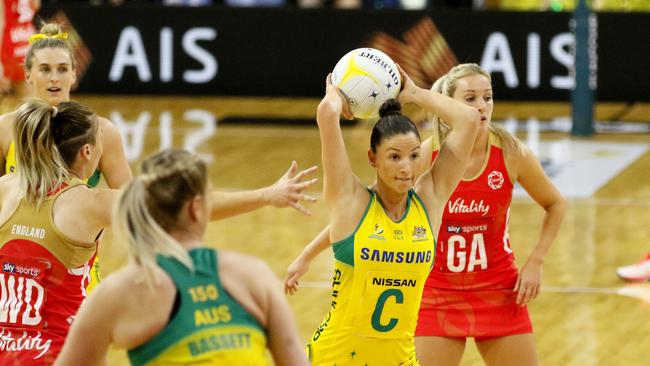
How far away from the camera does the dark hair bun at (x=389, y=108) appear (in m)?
4.94

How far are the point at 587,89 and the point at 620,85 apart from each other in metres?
1.35

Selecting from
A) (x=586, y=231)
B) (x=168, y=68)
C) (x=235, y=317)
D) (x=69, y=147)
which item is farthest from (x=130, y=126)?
(x=235, y=317)

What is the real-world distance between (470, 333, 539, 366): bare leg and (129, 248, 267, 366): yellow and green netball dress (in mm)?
2512

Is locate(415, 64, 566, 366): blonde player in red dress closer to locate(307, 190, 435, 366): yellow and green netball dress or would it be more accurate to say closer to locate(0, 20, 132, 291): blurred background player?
locate(307, 190, 435, 366): yellow and green netball dress

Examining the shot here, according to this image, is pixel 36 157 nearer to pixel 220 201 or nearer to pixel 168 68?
pixel 220 201

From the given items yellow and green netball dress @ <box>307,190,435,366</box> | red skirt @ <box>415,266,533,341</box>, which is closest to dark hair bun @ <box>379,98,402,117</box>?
yellow and green netball dress @ <box>307,190,435,366</box>

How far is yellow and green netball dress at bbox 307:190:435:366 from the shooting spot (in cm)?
470

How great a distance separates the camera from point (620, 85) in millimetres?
15281

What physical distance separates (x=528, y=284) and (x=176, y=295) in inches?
107

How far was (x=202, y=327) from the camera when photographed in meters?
3.26

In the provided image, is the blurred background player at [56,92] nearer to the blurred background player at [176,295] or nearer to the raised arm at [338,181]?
the raised arm at [338,181]

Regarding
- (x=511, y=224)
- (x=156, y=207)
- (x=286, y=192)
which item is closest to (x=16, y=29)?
(x=511, y=224)

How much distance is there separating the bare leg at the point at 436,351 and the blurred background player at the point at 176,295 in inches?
89.6

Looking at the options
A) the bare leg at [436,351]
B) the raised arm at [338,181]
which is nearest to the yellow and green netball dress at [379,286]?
the raised arm at [338,181]
